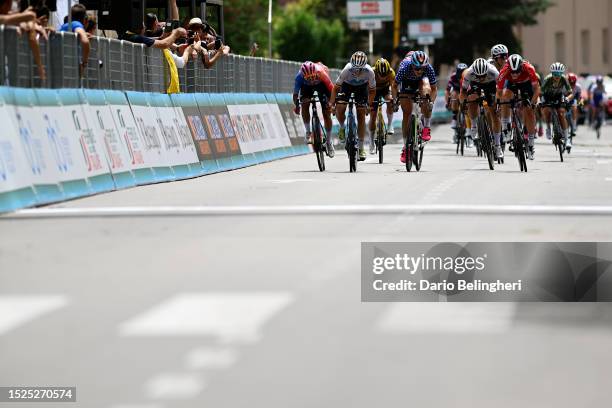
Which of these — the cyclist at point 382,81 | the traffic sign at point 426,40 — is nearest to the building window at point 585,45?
the traffic sign at point 426,40

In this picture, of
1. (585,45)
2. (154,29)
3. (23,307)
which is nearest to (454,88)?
(154,29)

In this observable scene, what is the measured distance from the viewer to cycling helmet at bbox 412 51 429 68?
81.4 ft

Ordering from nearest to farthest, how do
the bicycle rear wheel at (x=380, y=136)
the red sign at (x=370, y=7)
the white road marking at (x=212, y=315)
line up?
the white road marking at (x=212, y=315) → the bicycle rear wheel at (x=380, y=136) → the red sign at (x=370, y=7)

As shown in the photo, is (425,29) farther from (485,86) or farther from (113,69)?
(113,69)

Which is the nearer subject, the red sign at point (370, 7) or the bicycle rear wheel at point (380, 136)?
the bicycle rear wheel at point (380, 136)

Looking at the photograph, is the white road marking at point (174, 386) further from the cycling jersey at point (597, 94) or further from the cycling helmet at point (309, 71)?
the cycling jersey at point (597, 94)

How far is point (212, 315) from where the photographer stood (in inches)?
359

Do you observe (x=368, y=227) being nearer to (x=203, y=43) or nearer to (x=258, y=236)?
(x=258, y=236)

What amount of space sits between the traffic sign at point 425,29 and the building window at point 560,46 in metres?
13.9

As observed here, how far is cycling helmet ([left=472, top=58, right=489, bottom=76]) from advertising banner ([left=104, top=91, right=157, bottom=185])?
19.9 ft

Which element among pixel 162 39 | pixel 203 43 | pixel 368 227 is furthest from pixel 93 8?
pixel 368 227

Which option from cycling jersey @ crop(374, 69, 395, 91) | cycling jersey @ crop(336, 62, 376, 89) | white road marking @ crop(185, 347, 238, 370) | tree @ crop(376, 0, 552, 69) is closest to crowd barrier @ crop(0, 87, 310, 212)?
cycling jersey @ crop(336, 62, 376, 89)

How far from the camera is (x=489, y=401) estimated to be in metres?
6.90

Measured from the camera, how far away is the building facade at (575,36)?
87.6 metres
